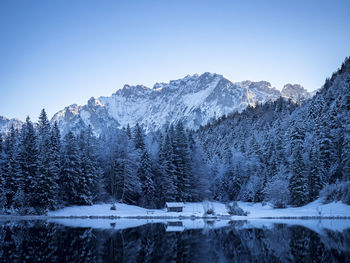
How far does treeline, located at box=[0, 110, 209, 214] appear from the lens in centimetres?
4581

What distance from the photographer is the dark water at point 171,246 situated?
19625 millimetres

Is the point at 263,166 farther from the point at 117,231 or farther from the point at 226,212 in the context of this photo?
the point at 117,231

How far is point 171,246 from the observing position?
23891 millimetres

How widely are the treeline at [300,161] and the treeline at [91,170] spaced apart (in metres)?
14.9

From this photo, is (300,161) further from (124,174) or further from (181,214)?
(124,174)

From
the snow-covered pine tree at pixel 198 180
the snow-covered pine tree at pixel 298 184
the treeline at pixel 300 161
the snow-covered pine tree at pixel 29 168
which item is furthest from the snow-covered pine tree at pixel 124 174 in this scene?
the snow-covered pine tree at pixel 298 184

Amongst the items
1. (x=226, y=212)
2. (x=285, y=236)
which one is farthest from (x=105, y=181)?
(x=285, y=236)

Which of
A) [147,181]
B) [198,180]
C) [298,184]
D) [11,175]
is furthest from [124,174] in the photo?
[298,184]

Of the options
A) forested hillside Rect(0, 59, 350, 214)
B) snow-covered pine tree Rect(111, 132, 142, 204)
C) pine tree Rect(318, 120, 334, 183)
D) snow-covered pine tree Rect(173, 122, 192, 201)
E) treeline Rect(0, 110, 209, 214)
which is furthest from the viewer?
snow-covered pine tree Rect(173, 122, 192, 201)

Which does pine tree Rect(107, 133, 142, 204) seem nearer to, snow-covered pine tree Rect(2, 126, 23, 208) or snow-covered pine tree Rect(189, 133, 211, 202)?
snow-covered pine tree Rect(189, 133, 211, 202)

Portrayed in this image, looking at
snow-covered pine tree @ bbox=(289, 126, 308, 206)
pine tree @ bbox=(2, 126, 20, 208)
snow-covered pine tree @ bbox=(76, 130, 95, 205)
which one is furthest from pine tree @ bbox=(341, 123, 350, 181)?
pine tree @ bbox=(2, 126, 20, 208)

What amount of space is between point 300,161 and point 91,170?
109 ft

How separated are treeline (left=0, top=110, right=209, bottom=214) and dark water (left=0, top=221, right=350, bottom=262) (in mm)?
16266

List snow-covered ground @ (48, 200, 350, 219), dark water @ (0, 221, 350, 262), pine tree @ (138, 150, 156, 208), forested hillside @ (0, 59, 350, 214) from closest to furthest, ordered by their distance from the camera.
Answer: dark water @ (0, 221, 350, 262)
snow-covered ground @ (48, 200, 350, 219)
forested hillside @ (0, 59, 350, 214)
pine tree @ (138, 150, 156, 208)
